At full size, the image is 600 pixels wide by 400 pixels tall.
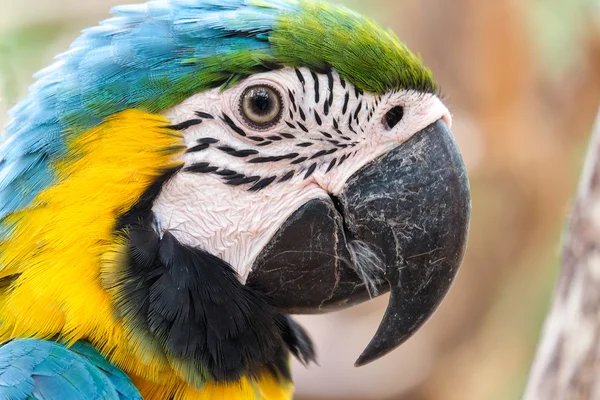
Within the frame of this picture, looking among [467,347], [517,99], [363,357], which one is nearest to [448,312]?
[467,347]

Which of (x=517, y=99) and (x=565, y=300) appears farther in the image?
(x=517, y=99)

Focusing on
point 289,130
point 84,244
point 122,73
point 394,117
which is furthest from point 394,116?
point 84,244

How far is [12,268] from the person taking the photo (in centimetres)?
140

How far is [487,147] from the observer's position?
378 cm

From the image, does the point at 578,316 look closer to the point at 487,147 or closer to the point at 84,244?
the point at 84,244

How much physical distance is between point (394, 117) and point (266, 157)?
317 millimetres

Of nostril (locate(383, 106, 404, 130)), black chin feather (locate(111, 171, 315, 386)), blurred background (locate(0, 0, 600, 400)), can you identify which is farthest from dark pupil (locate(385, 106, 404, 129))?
blurred background (locate(0, 0, 600, 400))

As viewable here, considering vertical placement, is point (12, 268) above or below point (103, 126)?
below

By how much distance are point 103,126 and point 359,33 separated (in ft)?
1.96

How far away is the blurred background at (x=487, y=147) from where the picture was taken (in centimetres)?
362

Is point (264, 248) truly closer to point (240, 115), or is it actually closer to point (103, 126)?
point (240, 115)

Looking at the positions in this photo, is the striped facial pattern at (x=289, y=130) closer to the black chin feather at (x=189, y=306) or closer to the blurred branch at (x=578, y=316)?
the black chin feather at (x=189, y=306)

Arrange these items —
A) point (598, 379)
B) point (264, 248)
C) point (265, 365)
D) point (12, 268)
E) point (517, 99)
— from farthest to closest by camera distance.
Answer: point (517, 99)
point (598, 379)
point (265, 365)
point (264, 248)
point (12, 268)

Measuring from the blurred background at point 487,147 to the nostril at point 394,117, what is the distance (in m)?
2.08
